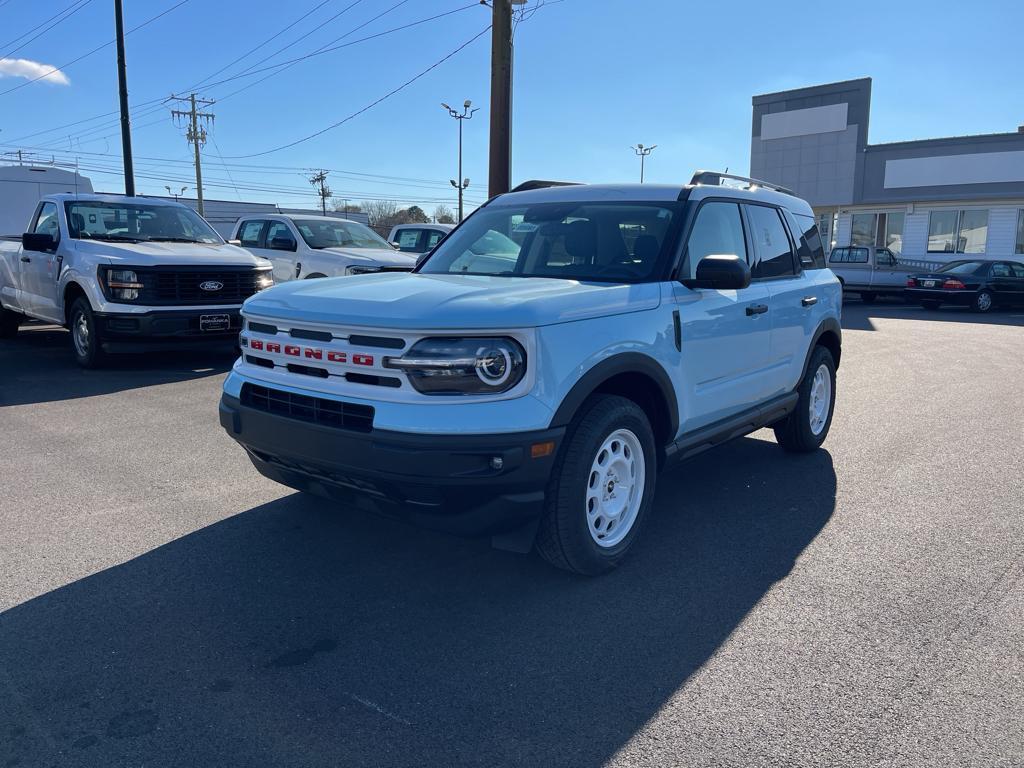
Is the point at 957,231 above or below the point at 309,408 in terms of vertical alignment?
above

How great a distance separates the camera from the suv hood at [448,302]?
3.34m

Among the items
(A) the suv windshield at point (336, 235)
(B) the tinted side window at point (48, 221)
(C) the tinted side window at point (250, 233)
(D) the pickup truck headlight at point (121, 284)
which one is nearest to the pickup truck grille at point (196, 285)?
(D) the pickup truck headlight at point (121, 284)

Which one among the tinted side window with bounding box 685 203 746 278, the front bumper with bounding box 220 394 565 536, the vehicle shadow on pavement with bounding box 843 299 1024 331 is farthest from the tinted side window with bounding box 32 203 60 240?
the vehicle shadow on pavement with bounding box 843 299 1024 331

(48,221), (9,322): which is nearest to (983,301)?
(48,221)

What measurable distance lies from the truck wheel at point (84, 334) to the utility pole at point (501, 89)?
711 cm

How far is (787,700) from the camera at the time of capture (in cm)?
288

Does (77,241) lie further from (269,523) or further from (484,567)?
(484,567)

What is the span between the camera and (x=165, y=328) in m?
9.02

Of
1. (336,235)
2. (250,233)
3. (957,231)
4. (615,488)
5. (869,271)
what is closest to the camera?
(615,488)

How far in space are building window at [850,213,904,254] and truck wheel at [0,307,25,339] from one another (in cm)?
3139

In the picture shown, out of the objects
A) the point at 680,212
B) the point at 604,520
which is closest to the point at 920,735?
the point at 604,520

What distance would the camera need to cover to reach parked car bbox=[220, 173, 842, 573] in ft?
10.8

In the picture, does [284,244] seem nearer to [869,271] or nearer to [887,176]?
[869,271]

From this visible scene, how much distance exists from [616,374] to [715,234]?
4.86 feet
